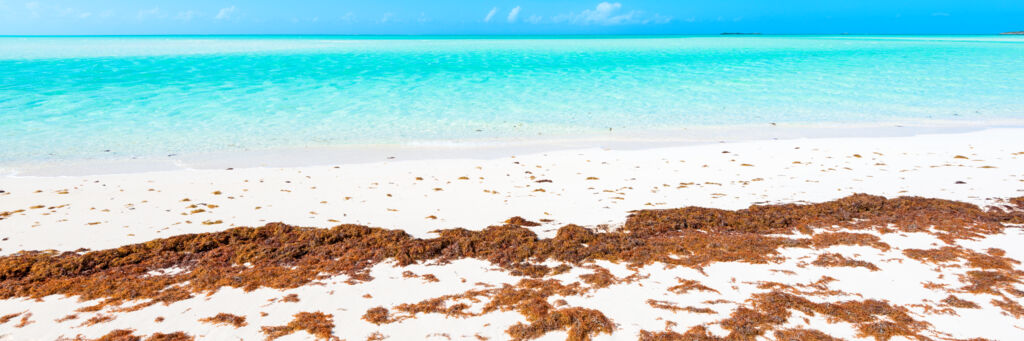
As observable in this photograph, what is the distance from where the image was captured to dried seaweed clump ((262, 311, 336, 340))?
324cm

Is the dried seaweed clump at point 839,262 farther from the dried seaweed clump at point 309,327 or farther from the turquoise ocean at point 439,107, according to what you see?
the turquoise ocean at point 439,107

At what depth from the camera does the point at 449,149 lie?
9617mm

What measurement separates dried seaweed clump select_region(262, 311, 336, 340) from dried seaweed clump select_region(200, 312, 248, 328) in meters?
0.19

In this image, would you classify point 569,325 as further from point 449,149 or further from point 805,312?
point 449,149

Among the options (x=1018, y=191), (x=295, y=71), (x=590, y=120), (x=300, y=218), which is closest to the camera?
(x=300, y=218)

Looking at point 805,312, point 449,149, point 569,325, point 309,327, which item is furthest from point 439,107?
point 805,312

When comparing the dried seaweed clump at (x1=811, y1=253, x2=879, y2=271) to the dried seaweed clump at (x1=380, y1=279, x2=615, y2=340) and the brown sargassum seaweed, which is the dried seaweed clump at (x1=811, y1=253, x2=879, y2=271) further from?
the dried seaweed clump at (x1=380, y1=279, x2=615, y2=340)

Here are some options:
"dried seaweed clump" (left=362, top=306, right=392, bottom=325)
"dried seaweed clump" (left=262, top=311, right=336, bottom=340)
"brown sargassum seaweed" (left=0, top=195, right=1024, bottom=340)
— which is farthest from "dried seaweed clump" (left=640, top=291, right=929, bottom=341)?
"dried seaweed clump" (left=262, top=311, right=336, bottom=340)

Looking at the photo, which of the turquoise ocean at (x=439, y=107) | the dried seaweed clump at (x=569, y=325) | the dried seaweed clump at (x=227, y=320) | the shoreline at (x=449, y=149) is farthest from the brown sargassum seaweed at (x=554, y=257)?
the turquoise ocean at (x=439, y=107)

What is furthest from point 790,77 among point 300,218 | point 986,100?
point 300,218

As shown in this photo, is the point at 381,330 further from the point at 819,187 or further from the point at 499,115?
the point at 499,115

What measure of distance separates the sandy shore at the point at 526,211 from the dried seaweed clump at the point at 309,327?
6cm

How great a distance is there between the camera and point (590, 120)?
1252 cm

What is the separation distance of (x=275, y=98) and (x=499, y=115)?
25.3ft
